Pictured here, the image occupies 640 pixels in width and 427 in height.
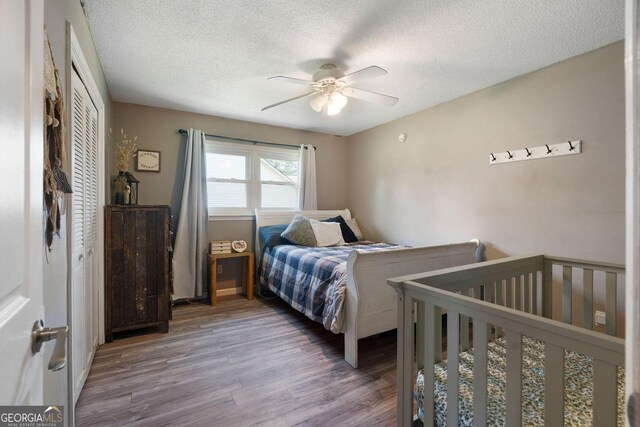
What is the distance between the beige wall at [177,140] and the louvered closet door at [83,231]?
1.12 m

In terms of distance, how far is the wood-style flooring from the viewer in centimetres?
166

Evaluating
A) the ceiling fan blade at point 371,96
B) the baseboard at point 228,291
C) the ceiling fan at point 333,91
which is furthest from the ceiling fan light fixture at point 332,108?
the baseboard at point 228,291

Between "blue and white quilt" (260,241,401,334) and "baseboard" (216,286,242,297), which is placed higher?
"blue and white quilt" (260,241,401,334)

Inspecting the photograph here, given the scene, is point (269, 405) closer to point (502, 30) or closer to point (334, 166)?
point (502, 30)

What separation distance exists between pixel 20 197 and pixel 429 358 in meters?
1.32

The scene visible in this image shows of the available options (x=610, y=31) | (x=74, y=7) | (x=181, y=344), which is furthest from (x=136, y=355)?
(x=610, y=31)

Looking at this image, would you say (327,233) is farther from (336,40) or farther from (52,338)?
(52,338)

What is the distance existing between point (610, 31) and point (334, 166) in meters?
3.42

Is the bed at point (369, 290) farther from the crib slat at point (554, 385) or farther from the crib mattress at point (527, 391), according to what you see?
the crib slat at point (554, 385)

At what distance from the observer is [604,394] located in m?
0.73

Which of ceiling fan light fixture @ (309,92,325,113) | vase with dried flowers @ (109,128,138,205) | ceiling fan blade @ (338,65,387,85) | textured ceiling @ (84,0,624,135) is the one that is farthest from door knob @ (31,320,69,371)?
vase with dried flowers @ (109,128,138,205)

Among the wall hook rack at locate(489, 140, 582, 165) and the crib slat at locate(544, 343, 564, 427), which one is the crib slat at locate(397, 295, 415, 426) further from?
the wall hook rack at locate(489, 140, 582, 165)

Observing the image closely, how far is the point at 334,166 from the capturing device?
4887 millimetres

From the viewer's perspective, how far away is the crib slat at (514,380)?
0.87m
